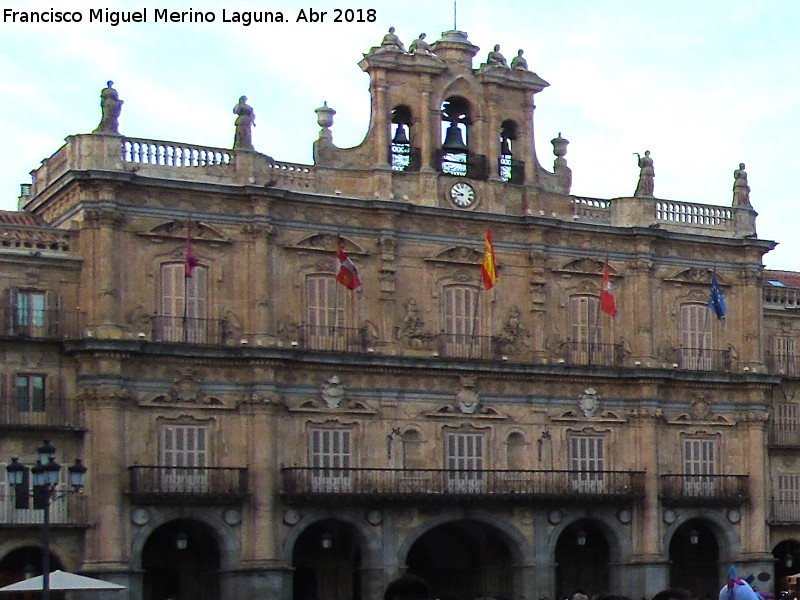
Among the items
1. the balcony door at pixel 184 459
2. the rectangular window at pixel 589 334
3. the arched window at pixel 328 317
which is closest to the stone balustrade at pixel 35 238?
the balcony door at pixel 184 459

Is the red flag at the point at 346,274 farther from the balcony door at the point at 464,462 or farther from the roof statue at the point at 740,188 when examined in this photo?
the roof statue at the point at 740,188

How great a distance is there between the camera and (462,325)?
49.9m

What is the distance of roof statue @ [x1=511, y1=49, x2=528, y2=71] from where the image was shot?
2047 inches

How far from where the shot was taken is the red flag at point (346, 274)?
46781 millimetres

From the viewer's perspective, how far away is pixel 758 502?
5322cm

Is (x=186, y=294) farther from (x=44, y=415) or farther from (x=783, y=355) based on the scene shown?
(x=783, y=355)

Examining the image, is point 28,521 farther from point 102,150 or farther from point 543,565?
point 543,565

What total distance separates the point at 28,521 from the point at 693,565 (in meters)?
22.1

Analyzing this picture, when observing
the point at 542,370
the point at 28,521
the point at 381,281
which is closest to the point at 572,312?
the point at 542,370

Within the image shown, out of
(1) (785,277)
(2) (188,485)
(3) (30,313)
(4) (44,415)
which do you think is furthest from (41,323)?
(1) (785,277)

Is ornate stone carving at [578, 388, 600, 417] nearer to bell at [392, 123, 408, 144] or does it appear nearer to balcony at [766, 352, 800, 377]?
balcony at [766, 352, 800, 377]

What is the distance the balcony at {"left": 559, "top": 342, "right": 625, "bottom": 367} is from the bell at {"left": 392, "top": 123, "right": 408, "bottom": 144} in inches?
306

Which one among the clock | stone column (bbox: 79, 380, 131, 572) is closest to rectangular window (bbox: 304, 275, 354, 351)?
the clock

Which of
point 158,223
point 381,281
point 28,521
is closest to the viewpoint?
point 28,521
